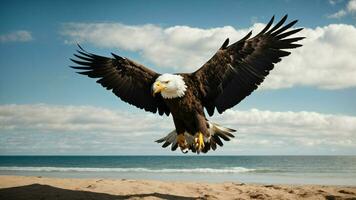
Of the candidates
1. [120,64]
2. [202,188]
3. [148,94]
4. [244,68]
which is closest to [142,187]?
[202,188]

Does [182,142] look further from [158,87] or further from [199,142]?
[158,87]

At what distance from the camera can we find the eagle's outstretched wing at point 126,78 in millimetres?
7574

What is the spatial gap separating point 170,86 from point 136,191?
2.31 meters

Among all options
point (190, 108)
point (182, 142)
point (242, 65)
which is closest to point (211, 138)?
point (182, 142)

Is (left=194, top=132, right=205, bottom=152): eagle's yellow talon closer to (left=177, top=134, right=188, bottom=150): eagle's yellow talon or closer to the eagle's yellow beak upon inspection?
(left=177, top=134, right=188, bottom=150): eagle's yellow talon

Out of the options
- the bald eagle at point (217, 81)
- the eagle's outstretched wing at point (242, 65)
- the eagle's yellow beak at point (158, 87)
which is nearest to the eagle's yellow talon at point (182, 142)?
the bald eagle at point (217, 81)

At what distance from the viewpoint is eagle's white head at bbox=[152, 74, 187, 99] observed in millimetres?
6484

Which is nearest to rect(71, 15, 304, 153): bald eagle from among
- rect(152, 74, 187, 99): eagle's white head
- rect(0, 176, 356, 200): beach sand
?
rect(152, 74, 187, 99): eagle's white head

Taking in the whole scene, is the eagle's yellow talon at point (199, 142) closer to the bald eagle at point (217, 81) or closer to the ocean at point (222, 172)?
the bald eagle at point (217, 81)

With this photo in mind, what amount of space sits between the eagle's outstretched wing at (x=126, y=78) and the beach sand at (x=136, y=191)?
64.1 inches

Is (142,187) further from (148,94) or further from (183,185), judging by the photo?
(148,94)

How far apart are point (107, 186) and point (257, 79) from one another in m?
3.66

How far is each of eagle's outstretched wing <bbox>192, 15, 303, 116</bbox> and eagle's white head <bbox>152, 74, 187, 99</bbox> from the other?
38cm

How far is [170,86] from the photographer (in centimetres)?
649
